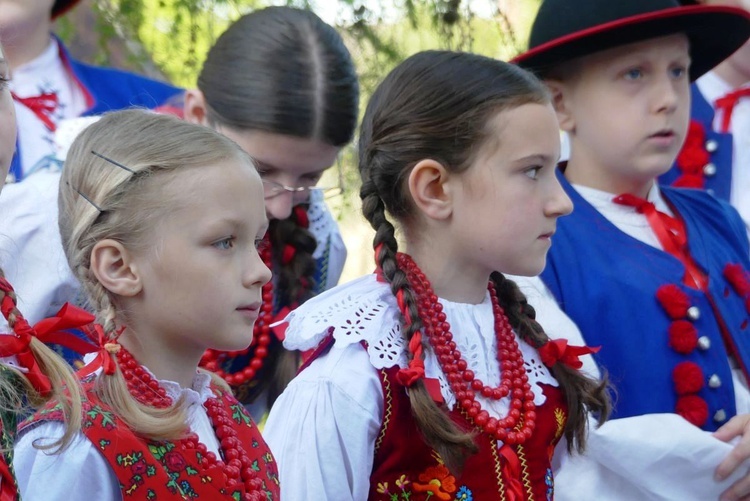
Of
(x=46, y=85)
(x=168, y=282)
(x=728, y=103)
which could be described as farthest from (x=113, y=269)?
(x=728, y=103)

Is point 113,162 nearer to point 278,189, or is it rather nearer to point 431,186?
point 431,186

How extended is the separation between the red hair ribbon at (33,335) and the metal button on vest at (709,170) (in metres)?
2.21

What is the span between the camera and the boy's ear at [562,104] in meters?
3.04

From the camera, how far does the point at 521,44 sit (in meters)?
4.20

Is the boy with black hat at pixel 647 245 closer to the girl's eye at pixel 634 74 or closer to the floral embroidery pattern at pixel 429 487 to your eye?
the girl's eye at pixel 634 74

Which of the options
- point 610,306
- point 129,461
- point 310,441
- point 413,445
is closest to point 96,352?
point 129,461

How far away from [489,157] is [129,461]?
939mm

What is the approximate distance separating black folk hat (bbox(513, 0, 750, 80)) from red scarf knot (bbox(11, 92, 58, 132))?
1.36m

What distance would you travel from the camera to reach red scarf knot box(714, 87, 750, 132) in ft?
11.8

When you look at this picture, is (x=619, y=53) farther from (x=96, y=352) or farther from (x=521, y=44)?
(x=96, y=352)

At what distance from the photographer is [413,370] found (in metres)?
2.17

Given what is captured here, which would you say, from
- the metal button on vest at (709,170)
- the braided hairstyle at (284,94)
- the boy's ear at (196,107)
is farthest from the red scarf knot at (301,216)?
the metal button on vest at (709,170)

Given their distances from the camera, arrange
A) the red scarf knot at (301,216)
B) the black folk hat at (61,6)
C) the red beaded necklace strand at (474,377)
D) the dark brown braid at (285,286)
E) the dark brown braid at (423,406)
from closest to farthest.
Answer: the dark brown braid at (423,406) < the red beaded necklace strand at (474,377) < the dark brown braid at (285,286) < the red scarf knot at (301,216) < the black folk hat at (61,6)

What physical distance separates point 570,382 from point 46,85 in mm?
1907
